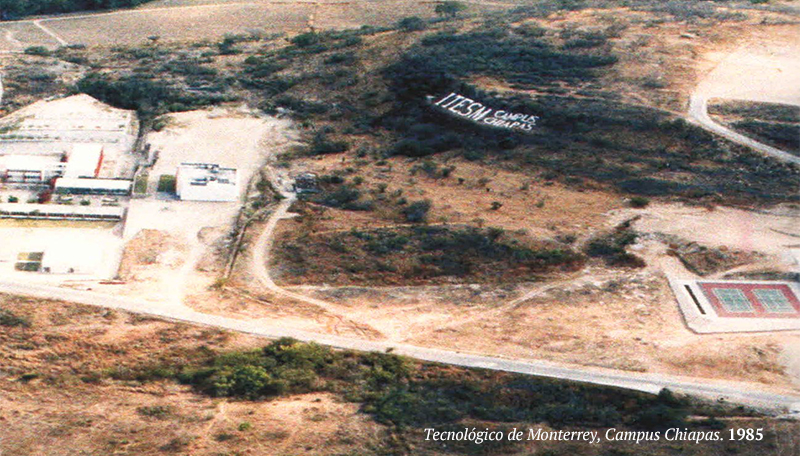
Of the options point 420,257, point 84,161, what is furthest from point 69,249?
point 420,257

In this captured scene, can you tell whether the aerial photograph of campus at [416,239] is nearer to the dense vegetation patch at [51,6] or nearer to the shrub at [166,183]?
the shrub at [166,183]

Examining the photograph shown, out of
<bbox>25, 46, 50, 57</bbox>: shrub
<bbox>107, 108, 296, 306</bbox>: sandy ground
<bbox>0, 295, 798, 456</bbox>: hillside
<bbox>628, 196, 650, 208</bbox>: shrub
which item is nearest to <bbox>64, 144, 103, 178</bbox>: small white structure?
<bbox>107, 108, 296, 306</bbox>: sandy ground

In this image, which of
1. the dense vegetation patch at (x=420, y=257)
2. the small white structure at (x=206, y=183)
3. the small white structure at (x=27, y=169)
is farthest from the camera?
the small white structure at (x=27, y=169)

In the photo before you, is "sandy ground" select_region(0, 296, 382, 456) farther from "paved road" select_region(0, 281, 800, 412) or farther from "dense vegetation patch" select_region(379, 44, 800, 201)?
"dense vegetation patch" select_region(379, 44, 800, 201)

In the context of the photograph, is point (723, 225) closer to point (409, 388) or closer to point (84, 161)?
point (409, 388)

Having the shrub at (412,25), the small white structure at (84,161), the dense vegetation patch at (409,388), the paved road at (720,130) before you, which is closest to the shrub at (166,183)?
the small white structure at (84,161)

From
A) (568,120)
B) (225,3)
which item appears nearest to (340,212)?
(568,120)
